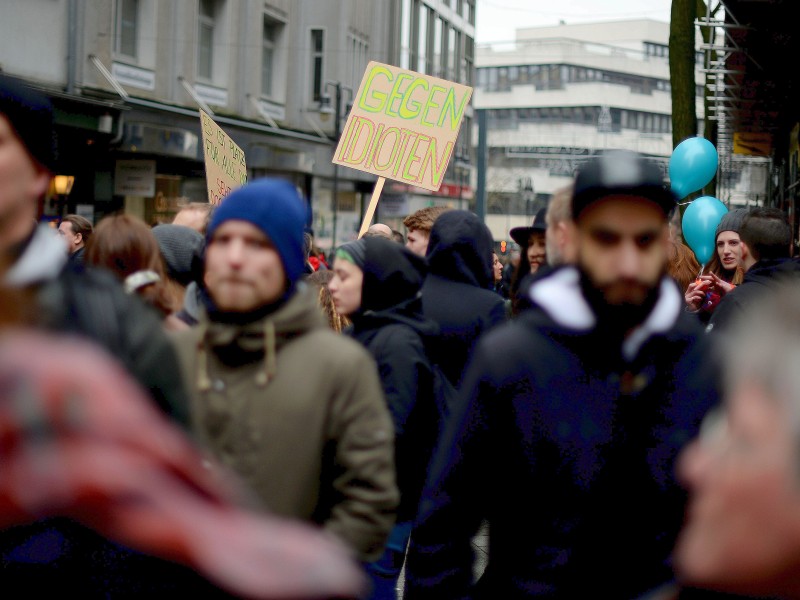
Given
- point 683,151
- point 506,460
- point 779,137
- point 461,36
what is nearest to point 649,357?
point 506,460

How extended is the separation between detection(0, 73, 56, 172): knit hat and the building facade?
892cm

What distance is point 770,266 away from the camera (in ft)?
18.3

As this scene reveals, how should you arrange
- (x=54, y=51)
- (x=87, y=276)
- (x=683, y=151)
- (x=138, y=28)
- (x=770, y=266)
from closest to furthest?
(x=87, y=276) < (x=770, y=266) < (x=683, y=151) < (x=54, y=51) < (x=138, y=28)

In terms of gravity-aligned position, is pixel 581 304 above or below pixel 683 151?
below

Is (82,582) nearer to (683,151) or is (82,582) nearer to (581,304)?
(581,304)

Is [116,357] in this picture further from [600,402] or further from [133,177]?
[133,177]

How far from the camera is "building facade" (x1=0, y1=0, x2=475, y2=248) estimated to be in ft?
58.5

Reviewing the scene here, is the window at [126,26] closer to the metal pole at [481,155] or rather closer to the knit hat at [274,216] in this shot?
the metal pole at [481,155]

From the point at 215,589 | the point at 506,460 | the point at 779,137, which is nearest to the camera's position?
the point at 215,589

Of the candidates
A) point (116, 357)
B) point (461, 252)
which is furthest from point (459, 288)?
point (116, 357)

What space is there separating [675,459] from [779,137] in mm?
22901

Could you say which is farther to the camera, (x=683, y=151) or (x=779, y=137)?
(x=779, y=137)

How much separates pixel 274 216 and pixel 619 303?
85 cm

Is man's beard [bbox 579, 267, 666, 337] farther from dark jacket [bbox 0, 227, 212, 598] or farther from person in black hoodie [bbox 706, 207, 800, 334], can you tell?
person in black hoodie [bbox 706, 207, 800, 334]
